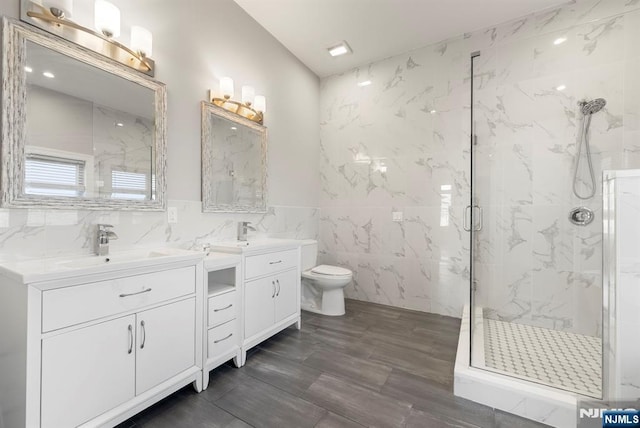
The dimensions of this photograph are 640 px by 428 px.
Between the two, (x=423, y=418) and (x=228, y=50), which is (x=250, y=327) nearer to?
(x=423, y=418)

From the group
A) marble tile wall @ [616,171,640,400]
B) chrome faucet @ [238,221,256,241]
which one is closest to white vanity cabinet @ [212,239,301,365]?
chrome faucet @ [238,221,256,241]

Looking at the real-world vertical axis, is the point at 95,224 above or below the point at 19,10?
below

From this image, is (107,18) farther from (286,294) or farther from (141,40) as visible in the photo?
(286,294)

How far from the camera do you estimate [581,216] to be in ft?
7.68

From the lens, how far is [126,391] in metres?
1.30

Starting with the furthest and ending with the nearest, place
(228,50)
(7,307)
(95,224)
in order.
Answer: (228,50), (95,224), (7,307)

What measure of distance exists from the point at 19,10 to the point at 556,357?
3.73 metres

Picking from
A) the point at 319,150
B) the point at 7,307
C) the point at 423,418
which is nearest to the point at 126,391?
the point at 7,307

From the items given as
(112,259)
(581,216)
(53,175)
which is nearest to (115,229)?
(112,259)

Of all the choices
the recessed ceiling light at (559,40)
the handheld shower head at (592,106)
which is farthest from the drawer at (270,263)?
the recessed ceiling light at (559,40)

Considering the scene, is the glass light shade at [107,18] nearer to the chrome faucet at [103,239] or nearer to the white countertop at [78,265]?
the chrome faucet at [103,239]

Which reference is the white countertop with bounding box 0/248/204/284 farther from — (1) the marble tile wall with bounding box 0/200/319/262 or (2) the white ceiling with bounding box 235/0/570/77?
(2) the white ceiling with bounding box 235/0/570/77

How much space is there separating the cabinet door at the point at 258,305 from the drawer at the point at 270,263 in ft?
0.22

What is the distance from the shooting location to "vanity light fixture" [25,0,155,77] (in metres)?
1.38
